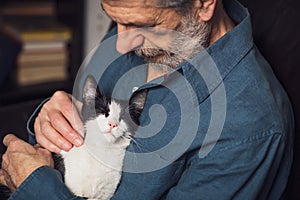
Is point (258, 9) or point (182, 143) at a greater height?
point (258, 9)

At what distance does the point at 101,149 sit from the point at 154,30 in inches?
11.6

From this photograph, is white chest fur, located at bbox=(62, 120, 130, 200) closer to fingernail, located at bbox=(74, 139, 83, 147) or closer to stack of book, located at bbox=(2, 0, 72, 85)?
fingernail, located at bbox=(74, 139, 83, 147)

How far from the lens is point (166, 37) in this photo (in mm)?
911

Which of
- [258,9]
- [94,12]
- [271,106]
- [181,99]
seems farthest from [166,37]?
[94,12]

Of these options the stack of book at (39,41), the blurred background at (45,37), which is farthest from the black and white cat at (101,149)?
the stack of book at (39,41)

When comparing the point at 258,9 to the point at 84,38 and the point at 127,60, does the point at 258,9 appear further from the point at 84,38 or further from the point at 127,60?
the point at 84,38

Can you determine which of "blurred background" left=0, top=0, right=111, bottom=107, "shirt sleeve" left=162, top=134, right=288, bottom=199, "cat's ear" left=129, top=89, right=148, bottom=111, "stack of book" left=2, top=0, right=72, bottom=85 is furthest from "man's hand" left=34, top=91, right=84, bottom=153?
"stack of book" left=2, top=0, right=72, bottom=85

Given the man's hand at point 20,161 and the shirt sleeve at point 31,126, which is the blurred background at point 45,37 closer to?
the shirt sleeve at point 31,126

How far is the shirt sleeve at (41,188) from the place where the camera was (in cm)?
92

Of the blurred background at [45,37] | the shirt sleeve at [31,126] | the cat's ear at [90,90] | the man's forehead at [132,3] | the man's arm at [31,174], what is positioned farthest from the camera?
the blurred background at [45,37]

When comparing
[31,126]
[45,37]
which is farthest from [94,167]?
[45,37]

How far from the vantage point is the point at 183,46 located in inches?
37.1

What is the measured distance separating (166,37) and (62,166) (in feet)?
1.17

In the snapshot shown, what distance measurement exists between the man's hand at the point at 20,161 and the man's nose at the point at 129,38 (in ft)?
0.95
